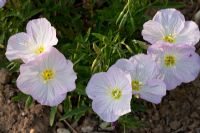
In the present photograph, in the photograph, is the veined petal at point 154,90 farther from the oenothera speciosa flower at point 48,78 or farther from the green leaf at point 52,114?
the green leaf at point 52,114

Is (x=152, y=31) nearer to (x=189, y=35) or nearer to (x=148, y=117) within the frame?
(x=189, y=35)

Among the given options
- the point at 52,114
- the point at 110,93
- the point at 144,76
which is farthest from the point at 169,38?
the point at 52,114

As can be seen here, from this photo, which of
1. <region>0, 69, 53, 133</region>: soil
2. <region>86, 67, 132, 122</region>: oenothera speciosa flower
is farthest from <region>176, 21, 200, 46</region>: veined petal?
<region>0, 69, 53, 133</region>: soil

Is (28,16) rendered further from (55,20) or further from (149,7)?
(149,7)

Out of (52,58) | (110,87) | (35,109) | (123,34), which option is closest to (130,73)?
(110,87)

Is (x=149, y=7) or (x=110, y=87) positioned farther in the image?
(x=149, y=7)

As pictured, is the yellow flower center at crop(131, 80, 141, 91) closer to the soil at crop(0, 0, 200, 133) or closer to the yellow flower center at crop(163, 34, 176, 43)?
the yellow flower center at crop(163, 34, 176, 43)

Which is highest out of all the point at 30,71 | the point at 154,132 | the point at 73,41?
the point at 30,71
